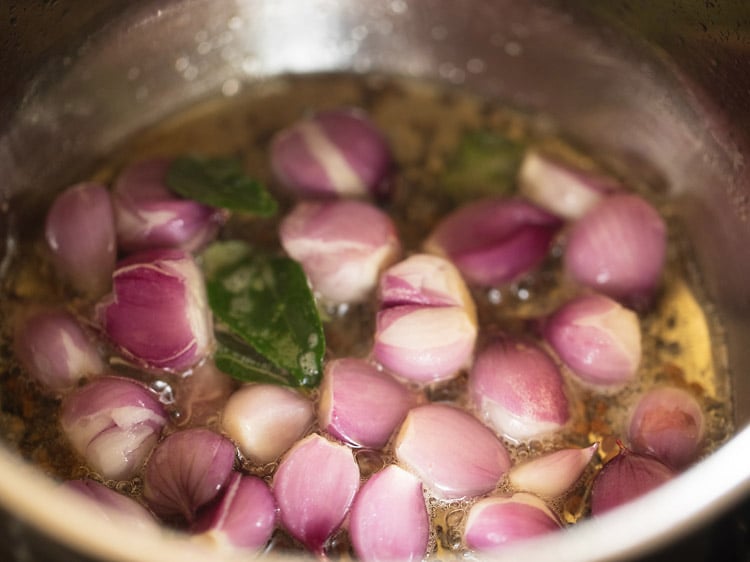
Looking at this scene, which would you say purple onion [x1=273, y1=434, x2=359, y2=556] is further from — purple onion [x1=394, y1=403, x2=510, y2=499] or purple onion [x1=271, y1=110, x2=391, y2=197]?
purple onion [x1=271, y1=110, x2=391, y2=197]

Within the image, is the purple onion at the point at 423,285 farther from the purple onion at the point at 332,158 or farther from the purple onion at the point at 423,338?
the purple onion at the point at 332,158

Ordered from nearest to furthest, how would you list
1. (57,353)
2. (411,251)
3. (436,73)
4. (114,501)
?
(114,501)
(57,353)
(411,251)
(436,73)

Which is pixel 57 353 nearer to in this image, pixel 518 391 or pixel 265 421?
pixel 265 421

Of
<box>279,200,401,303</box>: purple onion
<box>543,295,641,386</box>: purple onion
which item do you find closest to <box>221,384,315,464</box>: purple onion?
<box>279,200,401,303</box>: purple onion

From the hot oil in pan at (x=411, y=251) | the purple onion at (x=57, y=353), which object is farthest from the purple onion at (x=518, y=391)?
the purple onion at (x=57, y=353)

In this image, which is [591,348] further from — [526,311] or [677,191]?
[677,191]

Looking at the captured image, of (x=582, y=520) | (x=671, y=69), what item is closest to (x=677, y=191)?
(x=671, y=69)

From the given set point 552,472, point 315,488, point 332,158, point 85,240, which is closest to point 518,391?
point 552,472
